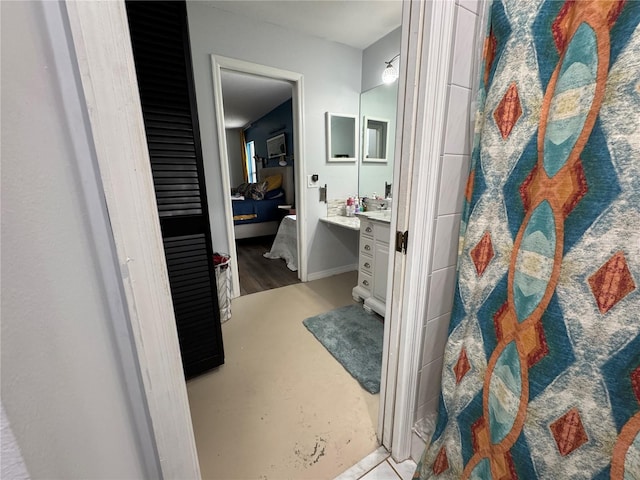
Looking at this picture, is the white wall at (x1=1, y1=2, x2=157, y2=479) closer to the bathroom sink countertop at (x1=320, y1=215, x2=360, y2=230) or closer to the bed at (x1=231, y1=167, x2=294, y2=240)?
the bathroom sink countertop at (x1=320, y1=215, x2=360, y2=230)

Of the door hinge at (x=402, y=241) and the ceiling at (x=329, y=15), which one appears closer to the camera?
the door hinge at (x=402, y=241)

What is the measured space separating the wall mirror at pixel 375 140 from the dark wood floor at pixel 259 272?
155 centimetres

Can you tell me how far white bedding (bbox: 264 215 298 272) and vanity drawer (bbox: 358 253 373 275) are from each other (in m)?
1.07

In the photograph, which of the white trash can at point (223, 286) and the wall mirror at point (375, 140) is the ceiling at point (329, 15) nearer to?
the wall mirror at point (375, 140)

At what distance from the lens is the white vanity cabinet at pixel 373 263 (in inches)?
77.9

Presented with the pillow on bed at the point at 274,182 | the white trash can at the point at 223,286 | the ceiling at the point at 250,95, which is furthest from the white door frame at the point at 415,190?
the pillow on bed at the point at 274,182

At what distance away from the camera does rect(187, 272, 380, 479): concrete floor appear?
1065 millimetres

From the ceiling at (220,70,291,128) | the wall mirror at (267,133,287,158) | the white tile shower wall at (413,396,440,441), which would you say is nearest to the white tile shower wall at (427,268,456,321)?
the white tile shower wall at (413,396,440,441)

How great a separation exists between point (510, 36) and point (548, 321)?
2.24 ft

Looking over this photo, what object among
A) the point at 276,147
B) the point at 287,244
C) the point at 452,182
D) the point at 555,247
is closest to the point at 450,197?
the point at 452,182

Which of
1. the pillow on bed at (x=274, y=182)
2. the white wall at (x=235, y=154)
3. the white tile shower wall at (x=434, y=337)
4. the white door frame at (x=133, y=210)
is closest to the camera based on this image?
the white door frame at (x=133, y=210)

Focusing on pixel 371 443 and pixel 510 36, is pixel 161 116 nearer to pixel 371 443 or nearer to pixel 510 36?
pixel 510 36

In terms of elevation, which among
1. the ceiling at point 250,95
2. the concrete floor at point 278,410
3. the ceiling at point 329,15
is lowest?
the concrete floor at point 278,410

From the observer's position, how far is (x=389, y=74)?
228 cm
